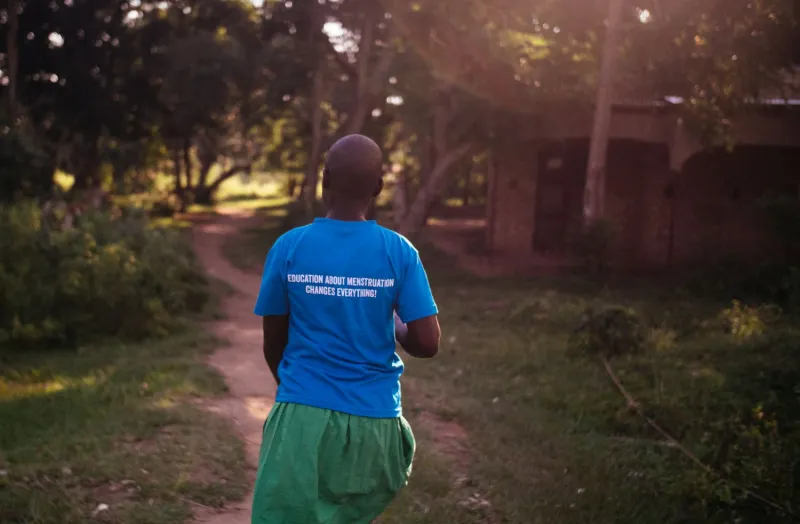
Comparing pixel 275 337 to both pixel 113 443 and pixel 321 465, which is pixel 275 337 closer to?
pixel 321 465

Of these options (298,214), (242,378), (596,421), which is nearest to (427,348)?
(596,421)

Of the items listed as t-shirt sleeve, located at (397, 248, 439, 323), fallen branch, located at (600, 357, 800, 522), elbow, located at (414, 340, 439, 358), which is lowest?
fallen branch, located at (600, 357, 800, 522)

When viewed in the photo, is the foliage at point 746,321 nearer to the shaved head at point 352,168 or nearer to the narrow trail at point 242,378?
the narrow trail at point 242,378

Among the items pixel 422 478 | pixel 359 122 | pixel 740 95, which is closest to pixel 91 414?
pixel 422 478

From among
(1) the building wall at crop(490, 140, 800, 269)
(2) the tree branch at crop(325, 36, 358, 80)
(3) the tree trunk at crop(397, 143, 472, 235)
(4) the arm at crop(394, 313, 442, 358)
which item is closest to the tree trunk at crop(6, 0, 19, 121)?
(2) the tree branch at crop(325, 36, 358, 80)

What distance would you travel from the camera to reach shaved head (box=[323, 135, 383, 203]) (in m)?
2.53

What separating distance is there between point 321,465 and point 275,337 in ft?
1.44

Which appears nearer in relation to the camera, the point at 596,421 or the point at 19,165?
the point at 596,421

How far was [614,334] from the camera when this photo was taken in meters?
8.07

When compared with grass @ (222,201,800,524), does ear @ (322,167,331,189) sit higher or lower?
higher

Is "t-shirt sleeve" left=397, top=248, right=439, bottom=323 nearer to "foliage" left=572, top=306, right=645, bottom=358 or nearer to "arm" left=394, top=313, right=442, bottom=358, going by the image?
"arm" left=394, top=313, right=442, bottom=358

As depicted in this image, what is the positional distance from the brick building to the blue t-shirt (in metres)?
11.6

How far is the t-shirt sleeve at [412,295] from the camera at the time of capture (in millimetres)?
2533

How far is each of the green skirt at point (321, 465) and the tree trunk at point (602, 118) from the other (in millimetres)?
11054
